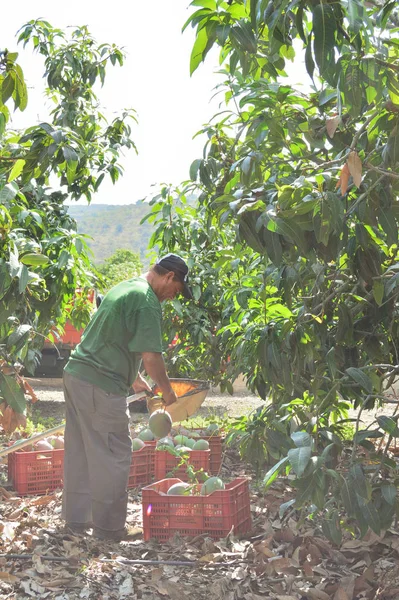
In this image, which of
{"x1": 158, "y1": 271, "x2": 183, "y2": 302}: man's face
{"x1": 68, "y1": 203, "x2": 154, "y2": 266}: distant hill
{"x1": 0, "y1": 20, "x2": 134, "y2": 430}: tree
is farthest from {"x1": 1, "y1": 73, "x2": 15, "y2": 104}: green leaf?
{"x1": 68, "y1": 203, "x2": 154, "y2": 266}: distant hill

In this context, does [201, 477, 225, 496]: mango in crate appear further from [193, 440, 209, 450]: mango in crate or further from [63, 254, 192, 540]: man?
[193, 440, 209, 450]: mango in crate

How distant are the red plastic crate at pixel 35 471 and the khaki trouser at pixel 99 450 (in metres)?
0.78

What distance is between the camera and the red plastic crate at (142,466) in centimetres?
491

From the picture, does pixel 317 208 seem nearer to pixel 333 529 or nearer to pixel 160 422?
pixel 333 529

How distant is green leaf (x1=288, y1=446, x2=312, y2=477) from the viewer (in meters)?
2.08

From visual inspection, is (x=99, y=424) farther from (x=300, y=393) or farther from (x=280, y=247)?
(x=280, y=247)

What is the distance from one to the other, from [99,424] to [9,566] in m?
0.86

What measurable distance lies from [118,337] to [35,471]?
1.43m

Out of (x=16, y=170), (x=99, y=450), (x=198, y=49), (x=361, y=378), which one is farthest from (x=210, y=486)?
(x=198, y=49)

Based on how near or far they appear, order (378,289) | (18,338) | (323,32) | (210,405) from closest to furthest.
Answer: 1. (323,32)
2. (18,338)
3. (378,289)
4. (210,405)

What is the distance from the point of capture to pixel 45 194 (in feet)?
19.8

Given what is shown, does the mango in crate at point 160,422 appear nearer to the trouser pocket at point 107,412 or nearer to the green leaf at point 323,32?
the trouser pocket at point 107,412

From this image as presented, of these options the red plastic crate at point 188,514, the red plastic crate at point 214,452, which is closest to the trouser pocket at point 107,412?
the red plastic crate at point 188,514

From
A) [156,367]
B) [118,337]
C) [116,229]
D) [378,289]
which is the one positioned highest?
[116,229]
